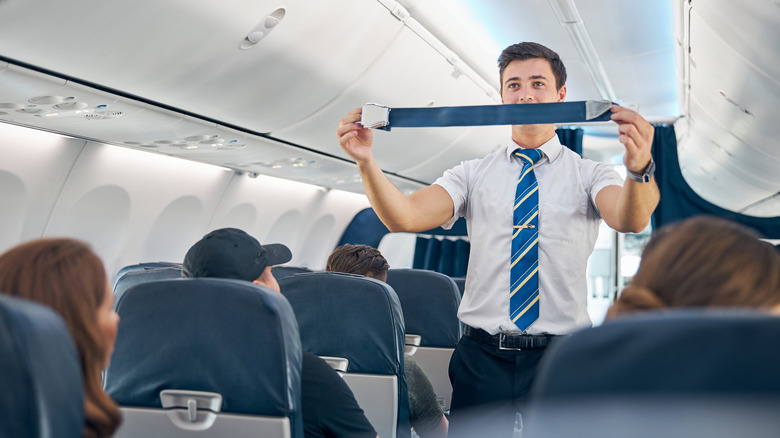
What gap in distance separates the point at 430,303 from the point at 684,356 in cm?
385

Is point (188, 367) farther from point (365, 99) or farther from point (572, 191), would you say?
point (365, 99)

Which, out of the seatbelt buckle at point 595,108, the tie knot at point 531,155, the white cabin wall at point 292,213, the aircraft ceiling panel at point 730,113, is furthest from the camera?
the white cabin wall at point 292,213

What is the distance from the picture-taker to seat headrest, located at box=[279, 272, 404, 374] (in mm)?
3240

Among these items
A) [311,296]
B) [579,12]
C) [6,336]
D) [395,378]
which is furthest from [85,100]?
[6,336]

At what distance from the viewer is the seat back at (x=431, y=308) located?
15.7 feet

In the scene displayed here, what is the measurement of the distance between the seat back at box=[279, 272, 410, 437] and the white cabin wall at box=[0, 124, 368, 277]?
129 inches

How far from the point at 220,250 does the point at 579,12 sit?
12.0 feet

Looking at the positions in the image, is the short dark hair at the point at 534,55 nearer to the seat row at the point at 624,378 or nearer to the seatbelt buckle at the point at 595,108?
the seatbelt buckle at the point at 595,108

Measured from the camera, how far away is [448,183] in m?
2.65

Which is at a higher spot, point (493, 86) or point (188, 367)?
point (493, 86)

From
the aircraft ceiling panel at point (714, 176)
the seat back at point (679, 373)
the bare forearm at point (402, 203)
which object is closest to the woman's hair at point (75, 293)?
the seat back at point (679, 373)

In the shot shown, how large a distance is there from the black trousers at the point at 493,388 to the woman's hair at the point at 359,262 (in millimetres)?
1752

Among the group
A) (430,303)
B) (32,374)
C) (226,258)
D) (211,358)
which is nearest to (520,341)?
(211,358)

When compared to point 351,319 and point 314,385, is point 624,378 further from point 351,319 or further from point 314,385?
point 351,319
